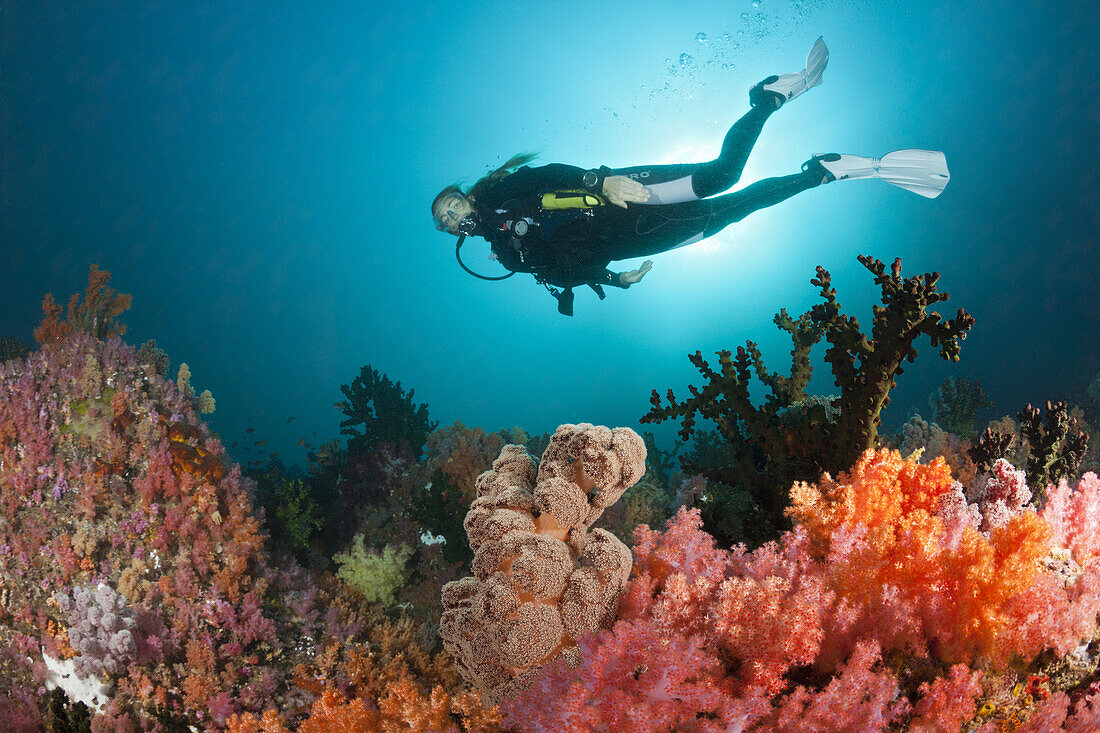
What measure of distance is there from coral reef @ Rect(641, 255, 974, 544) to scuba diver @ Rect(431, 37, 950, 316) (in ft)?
11.6

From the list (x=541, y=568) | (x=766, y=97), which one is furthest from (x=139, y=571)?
(x=766, y=97)

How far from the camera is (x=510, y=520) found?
2.39 m

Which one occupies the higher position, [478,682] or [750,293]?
[750,293]

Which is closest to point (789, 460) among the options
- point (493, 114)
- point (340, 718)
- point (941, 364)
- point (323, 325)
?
point (340, 718)

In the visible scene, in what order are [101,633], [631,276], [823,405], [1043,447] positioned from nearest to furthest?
1. [1043,447]
2. [823,405]
3. [101,633]
4. [631,276]

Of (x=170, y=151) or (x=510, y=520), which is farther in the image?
(x=170, y=151)

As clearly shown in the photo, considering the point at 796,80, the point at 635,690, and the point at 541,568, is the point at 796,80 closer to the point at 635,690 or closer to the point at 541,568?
the point at 541,568

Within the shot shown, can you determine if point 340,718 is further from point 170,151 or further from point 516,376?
point 516,376

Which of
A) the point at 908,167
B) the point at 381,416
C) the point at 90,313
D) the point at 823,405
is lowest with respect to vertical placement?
the point at 823,405

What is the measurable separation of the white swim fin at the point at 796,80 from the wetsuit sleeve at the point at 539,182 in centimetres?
283

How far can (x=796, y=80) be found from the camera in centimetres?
702

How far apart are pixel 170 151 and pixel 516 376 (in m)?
49.8

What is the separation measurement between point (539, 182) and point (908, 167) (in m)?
5.48

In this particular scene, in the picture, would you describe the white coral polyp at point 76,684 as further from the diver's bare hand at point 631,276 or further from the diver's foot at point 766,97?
the diver's foot at point 766,97
